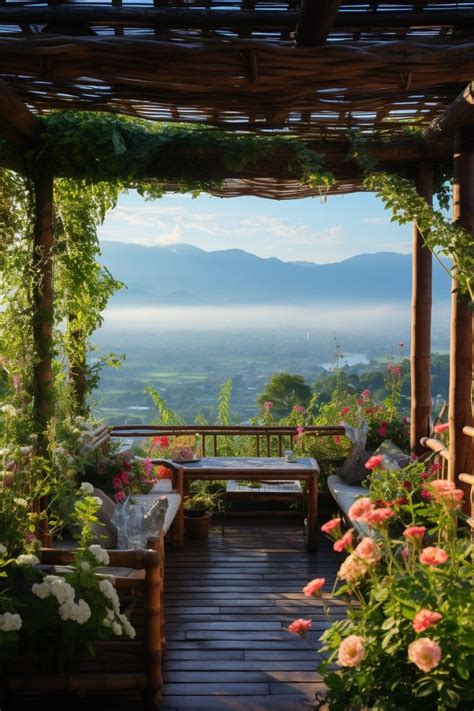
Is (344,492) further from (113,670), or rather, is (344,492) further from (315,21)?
(315,21)

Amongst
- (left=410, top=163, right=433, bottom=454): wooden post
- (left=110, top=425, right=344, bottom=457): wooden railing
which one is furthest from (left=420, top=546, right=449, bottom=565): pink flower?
(left=110, top=425, right=344, bottom=457): wooden railing

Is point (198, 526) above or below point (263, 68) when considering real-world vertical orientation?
below

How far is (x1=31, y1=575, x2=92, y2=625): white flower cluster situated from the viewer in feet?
11.2

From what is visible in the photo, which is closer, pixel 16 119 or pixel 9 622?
pixel 9 622

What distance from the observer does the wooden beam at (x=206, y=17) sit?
3191 mm

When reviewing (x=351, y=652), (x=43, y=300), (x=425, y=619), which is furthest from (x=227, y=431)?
(x=425, y=619)

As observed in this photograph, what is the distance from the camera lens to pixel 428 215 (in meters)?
4.68

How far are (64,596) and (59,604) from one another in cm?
9

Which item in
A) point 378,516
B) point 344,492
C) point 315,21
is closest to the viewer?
point 378,516

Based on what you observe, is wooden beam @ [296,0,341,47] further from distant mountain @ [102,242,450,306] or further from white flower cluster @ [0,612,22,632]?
distant mountain @ [102,242,450,306]

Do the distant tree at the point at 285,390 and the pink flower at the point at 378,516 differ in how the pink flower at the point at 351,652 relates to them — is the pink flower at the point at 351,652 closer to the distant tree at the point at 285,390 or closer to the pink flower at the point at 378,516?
the pink flower at the point at 378,516

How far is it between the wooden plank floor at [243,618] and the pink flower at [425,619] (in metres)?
1.70

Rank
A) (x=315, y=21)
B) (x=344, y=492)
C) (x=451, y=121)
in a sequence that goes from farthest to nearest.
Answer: (x=344, y=492) → (x=451, y=121) → (x=315, y=21)

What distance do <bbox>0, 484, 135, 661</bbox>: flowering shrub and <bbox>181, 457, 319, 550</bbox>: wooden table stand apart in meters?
2.91
